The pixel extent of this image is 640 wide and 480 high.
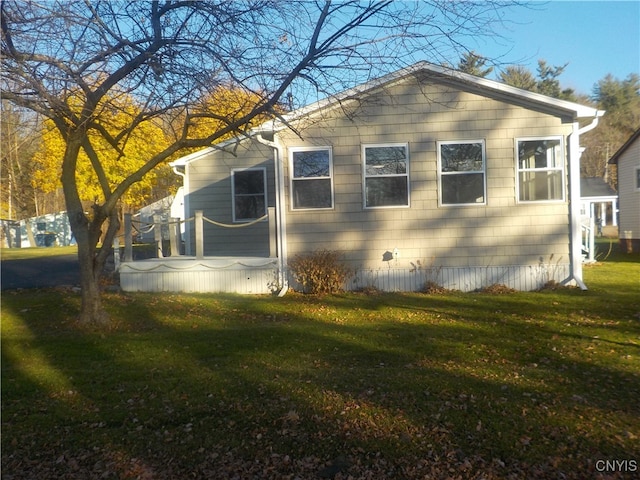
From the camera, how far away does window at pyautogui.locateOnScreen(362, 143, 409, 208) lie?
12109 millimetres

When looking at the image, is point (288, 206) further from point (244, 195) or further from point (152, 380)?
point (152, 380)

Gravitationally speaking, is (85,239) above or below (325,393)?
above

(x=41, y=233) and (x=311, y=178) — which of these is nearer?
(x=311, y=178)

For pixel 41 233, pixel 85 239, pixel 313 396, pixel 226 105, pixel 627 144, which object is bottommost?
pixel 313 396

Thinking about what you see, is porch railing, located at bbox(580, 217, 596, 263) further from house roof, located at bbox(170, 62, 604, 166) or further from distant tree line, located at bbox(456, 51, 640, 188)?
distant tree line, located at bbox(456, 51, 640, 188)

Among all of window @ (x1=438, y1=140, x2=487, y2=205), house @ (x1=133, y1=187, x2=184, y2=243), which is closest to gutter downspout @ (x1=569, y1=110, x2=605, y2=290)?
window @ (x1=438, y1=140, x2=487, y2=205)

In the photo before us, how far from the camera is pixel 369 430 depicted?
4.91 m

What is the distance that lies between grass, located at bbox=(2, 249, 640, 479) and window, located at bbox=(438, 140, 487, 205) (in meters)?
2.87

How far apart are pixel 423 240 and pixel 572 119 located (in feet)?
12.2

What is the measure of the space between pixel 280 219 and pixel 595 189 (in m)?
21.8

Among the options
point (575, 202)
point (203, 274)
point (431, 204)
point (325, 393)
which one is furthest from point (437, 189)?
point (325, 393)

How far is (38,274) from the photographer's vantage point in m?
16.1

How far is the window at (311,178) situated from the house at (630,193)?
14748mm

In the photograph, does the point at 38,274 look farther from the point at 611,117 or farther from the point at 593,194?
the point at 611,117
